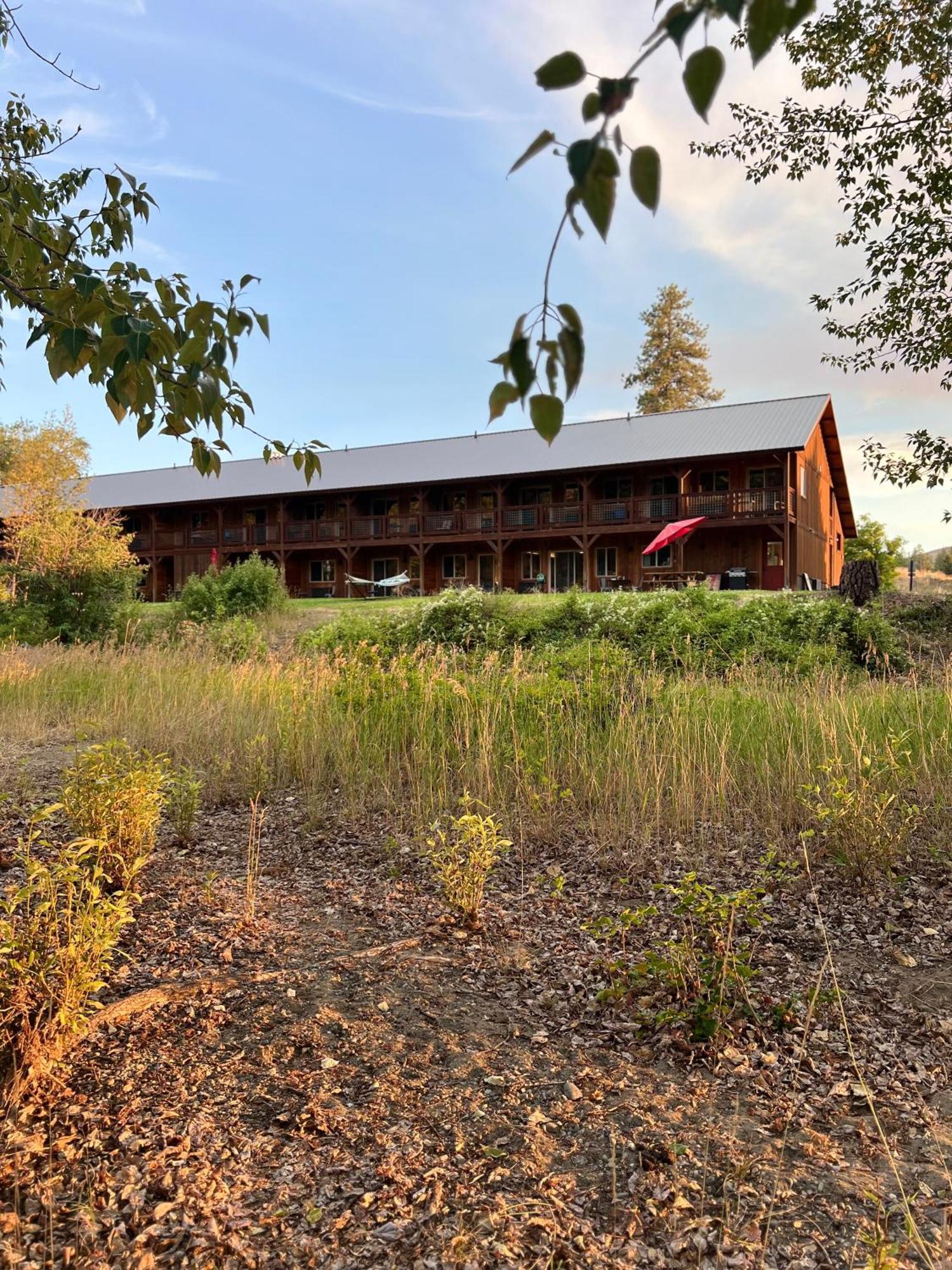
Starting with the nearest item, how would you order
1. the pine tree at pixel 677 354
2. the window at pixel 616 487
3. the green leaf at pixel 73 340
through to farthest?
the green leaf at pixel 73 340
the window at pixel 616 487
the pine tree at pixel 677 354

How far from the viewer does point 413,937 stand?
3.02m

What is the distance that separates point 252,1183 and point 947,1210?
150 cm

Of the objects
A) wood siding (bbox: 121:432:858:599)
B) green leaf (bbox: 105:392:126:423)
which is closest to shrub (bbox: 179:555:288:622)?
wood siding (bbox: 121:432:858:599)

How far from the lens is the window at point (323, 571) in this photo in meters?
31.3

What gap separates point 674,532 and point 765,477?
5.47 m

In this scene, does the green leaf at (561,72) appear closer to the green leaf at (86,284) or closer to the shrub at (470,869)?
the green leaf at (86,284)

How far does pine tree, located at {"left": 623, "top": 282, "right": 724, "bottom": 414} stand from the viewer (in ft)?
125

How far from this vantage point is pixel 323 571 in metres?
31.7

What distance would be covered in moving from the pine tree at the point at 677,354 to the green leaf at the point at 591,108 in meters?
39.6

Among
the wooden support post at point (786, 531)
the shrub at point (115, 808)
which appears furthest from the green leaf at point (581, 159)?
the wooden support post at point (786, 531)

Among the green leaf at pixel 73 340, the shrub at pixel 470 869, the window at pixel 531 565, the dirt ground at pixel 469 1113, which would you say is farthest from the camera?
the window at pixel 531 565

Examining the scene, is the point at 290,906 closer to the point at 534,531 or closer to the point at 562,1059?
the point at 562,1059

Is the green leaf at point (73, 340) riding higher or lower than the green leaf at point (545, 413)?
higher

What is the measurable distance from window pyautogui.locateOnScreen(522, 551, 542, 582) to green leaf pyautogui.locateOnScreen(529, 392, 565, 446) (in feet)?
90.2
